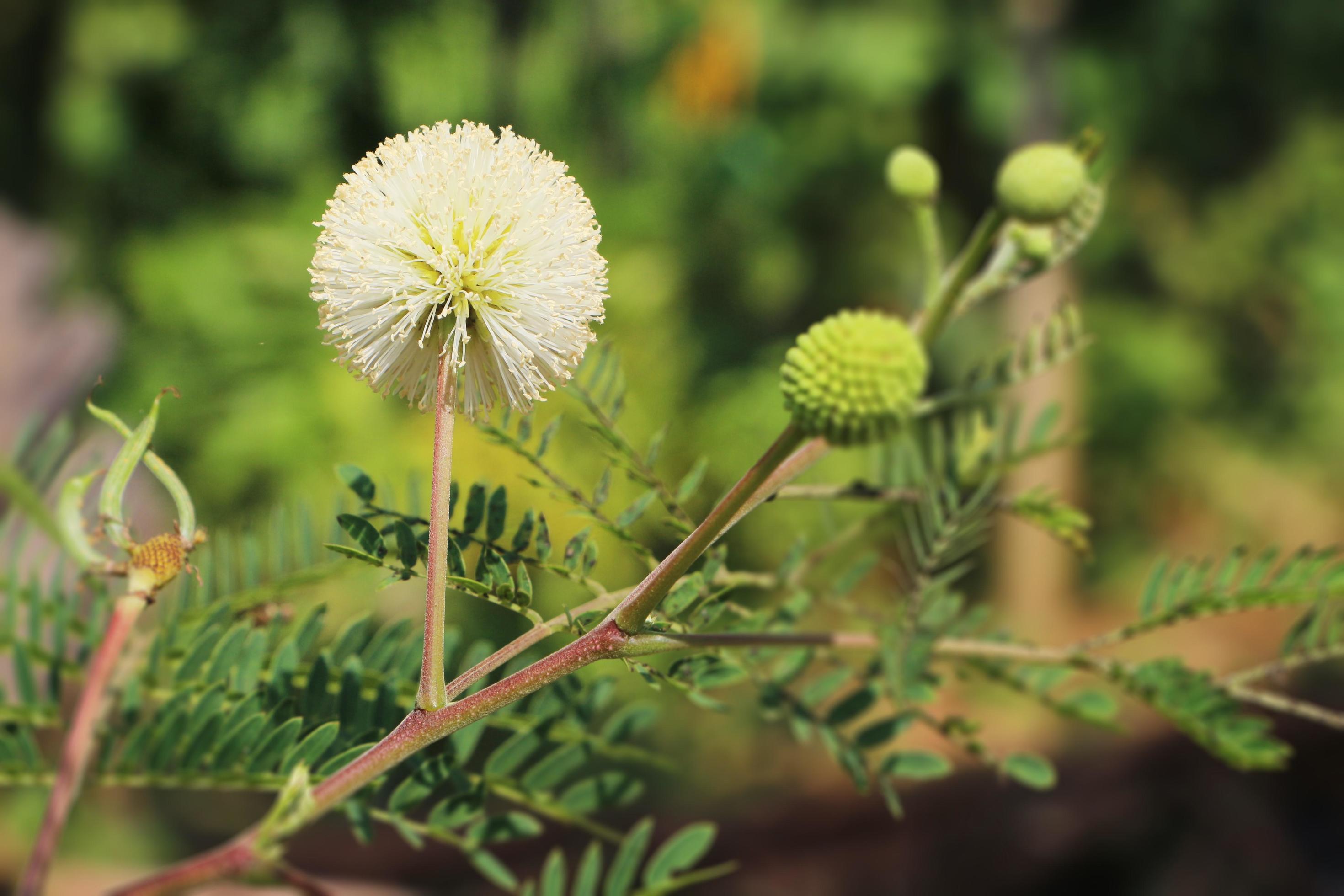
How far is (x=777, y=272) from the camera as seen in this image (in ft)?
8.59

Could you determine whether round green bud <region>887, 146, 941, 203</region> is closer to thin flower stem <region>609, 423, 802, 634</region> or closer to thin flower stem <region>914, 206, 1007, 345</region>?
thin flower stem <region>914, 206, 1007, 345</region>

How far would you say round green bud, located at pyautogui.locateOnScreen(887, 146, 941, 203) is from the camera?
18.1 inches

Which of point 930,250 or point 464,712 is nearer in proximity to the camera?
point 464,712

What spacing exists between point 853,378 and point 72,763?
0.35 metres

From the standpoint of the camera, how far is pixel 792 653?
50 centimetres

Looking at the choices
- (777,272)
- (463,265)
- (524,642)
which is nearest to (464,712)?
(524,642)

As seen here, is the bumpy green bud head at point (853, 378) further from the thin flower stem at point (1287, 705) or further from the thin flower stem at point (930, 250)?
the thin flower stem at point (1287, 705)

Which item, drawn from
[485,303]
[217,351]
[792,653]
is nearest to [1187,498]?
[217,351]

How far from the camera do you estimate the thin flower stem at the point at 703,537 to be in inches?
10.6

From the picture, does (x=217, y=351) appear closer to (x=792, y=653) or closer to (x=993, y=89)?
(x=993, y=89)

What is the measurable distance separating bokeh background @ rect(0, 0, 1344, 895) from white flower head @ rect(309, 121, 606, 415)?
1.16 meters

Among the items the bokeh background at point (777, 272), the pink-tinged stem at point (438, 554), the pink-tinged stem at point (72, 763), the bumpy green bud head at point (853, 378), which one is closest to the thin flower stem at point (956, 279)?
the bumpy green bud head at point (853, 378)

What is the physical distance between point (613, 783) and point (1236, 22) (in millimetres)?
2997

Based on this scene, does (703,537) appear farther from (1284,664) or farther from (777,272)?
(777,272)
